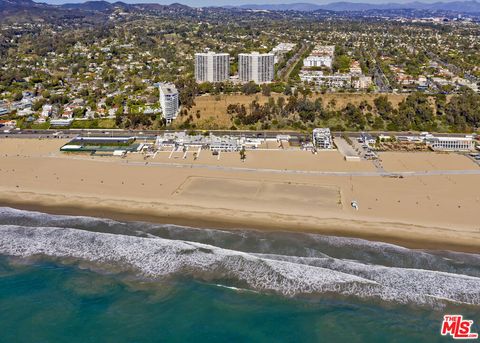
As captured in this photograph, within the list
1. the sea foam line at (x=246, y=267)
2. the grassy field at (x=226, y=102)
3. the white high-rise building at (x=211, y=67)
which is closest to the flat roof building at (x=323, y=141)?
the grassy field at (x=226, y=102)

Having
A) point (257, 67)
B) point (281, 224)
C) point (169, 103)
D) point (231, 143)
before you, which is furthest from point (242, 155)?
point (257, 67)

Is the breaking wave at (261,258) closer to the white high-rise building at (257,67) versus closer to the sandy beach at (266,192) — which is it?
the sandy beach at (266,192)

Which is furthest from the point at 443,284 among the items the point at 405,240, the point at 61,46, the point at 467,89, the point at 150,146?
the point at 61,46

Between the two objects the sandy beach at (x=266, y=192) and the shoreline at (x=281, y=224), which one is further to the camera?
the sandy beach at (x=266, y=192)

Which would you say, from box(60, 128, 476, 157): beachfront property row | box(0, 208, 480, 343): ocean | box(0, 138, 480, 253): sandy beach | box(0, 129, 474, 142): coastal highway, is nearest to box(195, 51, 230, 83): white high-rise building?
box(0, 129, 474, 142): coastal highway

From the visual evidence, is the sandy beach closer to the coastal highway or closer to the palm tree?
the palm tree

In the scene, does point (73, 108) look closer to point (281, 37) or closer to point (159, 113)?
point (159, 113)

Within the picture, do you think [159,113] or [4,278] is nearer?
[4,278]

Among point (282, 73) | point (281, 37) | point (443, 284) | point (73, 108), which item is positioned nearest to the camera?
point (443, 284)
